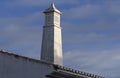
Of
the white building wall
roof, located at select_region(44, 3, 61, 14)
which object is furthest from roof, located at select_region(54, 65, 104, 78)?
roof, located at select_region(44, 3, 61, 14)

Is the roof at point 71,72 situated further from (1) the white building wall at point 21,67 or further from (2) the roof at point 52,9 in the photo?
(2) the roof at point 52,9

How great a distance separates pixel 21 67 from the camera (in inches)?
843

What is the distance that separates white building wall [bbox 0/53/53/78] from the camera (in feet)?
67.0

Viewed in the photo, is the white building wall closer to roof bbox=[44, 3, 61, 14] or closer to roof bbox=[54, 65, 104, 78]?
roof bbox=[54, 65, 104, 78]

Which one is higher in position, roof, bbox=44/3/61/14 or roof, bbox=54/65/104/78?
roof, bbox=44/3/61/14

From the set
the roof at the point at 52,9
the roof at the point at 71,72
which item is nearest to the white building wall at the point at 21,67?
the roof at the point at 71,72

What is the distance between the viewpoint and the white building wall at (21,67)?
20.4 meters

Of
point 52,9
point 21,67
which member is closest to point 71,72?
point 21,67

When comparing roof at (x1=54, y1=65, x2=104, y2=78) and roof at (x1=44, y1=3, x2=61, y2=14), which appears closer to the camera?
roof at (x1=54, y1=65, x2=104, y2=78)

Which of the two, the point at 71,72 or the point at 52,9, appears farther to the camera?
the point at 52,9

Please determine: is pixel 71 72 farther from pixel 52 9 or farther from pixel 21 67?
pixel 52 9

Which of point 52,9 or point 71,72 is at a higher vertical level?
point 52,9

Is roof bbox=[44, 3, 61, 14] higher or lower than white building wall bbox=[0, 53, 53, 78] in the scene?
higher

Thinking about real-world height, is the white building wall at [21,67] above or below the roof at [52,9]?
below
